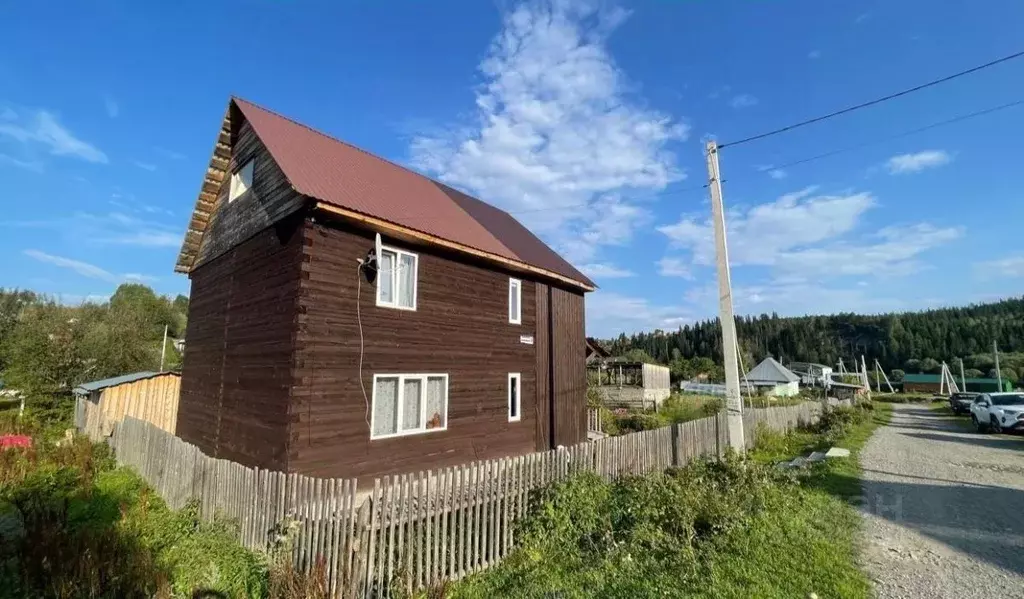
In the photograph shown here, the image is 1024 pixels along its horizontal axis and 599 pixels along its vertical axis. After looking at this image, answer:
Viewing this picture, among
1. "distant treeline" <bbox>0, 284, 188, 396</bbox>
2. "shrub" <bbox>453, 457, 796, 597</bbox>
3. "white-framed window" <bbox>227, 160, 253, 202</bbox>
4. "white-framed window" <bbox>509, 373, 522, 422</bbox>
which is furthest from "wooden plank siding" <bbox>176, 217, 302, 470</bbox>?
"distant treeline" <bbox>0, 284, 188, 396</bbox>

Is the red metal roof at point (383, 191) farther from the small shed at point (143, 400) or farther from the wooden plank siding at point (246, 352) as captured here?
the small shed at point (143, 400)

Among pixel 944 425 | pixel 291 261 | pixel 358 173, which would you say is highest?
pixel 358 173

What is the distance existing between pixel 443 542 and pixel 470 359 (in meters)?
6.65

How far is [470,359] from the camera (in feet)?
41.3

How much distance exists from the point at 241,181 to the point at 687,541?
1321cm

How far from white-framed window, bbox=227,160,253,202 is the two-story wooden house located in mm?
82

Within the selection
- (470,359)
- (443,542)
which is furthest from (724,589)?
(470,359)

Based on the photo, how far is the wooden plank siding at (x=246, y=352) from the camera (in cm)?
959

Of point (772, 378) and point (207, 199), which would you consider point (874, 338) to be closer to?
point (772, 378)

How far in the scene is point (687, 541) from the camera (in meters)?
6.16

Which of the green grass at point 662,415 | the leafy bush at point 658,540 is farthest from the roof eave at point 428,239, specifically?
the green grass at point 662,415

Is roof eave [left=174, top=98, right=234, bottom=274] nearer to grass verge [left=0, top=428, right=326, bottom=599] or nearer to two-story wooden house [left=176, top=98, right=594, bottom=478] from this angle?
two-story wooden house [left=176, top=98, right=594, bottom=478]

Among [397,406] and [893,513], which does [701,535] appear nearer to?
[893,513]

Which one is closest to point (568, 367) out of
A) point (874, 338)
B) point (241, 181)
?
point (241, 181)
